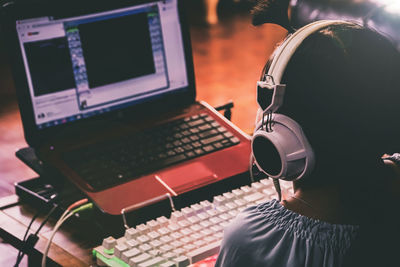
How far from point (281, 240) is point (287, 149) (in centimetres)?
11

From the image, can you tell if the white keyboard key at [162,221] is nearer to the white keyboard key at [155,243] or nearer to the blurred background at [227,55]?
the white keyboard key at [155,243]

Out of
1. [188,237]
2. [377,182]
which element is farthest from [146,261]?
[377,182]

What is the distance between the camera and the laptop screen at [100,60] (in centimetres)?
116

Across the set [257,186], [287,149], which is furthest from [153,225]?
[287,149]

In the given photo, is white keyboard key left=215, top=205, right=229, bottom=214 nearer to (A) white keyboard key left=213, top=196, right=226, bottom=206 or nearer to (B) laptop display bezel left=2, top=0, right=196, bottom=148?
(A) white keyboard key left=213, top=196, right=226, bottom=206

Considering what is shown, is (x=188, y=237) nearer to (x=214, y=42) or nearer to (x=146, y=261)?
(x=146, y=261)

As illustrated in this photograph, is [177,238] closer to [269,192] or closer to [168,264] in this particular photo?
[168,264]

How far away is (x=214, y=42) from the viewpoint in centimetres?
354

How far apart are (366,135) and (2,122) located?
1715 millimetres

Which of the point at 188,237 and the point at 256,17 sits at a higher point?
the point at 256,17

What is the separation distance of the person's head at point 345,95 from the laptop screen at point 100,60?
62cm

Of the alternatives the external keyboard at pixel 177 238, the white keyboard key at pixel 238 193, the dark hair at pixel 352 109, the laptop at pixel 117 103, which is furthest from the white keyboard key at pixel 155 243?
the dark hair at pixel 352 109

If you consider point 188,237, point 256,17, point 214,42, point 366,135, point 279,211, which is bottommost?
point 214,42

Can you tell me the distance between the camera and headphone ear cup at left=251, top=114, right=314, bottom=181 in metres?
0.70
